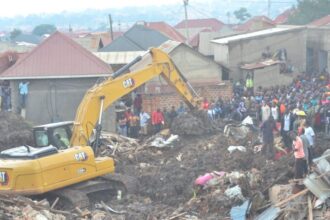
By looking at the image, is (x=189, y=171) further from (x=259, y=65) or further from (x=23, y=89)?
(x=259, y=65)

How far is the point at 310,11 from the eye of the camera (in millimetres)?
61875

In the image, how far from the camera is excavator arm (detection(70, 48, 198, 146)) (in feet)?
55.8

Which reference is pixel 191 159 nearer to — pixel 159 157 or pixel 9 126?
pixel 159 157

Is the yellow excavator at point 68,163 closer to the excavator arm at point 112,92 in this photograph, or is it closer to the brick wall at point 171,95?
the excavator arm at point 112,92

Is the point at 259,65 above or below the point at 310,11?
below

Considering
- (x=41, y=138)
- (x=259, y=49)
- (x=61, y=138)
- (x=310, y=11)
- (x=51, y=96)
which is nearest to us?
(x=41, y=138)

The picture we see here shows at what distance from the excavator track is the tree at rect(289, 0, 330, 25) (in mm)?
47722

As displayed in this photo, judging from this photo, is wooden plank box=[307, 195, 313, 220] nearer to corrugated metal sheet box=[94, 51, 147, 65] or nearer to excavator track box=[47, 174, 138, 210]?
excavator track box=[47, 174, 138, 210]

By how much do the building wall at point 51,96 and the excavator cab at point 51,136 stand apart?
9940 millimetres

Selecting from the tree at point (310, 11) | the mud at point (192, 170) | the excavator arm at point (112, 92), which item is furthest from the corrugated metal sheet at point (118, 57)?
the tree at point (310, 11)

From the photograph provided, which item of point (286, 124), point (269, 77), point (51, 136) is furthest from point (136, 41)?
point (51, 136)

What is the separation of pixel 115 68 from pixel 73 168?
1690cm

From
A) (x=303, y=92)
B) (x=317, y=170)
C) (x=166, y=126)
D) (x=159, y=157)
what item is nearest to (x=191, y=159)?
(x=159, y=157)

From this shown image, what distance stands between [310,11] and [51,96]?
134ft
